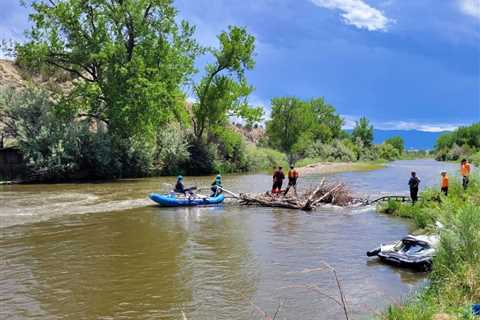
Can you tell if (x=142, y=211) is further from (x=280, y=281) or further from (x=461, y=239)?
(x=461, y=239)

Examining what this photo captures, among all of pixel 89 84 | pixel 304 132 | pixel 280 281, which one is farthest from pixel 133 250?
pixel 304 132

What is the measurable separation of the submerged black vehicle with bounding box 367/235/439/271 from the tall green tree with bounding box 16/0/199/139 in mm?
29919

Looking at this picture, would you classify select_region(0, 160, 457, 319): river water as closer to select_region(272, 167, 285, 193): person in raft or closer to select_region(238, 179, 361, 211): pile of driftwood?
select_region(238, 179, 361, 211): pile of driftwood

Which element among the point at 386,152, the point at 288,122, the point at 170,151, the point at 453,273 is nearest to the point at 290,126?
the point at 288,122

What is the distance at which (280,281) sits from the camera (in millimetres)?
11258

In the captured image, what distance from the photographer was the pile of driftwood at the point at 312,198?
23.6 m

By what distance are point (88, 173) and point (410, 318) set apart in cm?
3753

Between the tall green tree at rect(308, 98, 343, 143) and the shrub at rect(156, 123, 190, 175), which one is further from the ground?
the tall green tree at rect(308, 98, 343, 143)

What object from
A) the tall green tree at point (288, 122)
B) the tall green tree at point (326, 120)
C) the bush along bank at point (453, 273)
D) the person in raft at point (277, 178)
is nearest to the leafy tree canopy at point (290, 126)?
the tall green tree at point (288, 122)

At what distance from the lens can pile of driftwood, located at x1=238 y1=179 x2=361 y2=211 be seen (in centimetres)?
2361

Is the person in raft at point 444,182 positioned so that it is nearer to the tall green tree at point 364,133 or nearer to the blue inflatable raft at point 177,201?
the blue inflatable raft at point 177,201

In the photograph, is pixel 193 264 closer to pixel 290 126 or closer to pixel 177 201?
pixel 177 201

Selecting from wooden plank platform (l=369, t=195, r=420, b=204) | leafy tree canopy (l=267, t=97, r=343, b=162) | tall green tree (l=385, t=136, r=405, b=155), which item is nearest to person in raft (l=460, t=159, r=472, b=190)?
wooden plank platform (l=369, t=195, r=420, b=204)

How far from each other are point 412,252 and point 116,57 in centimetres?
3490
